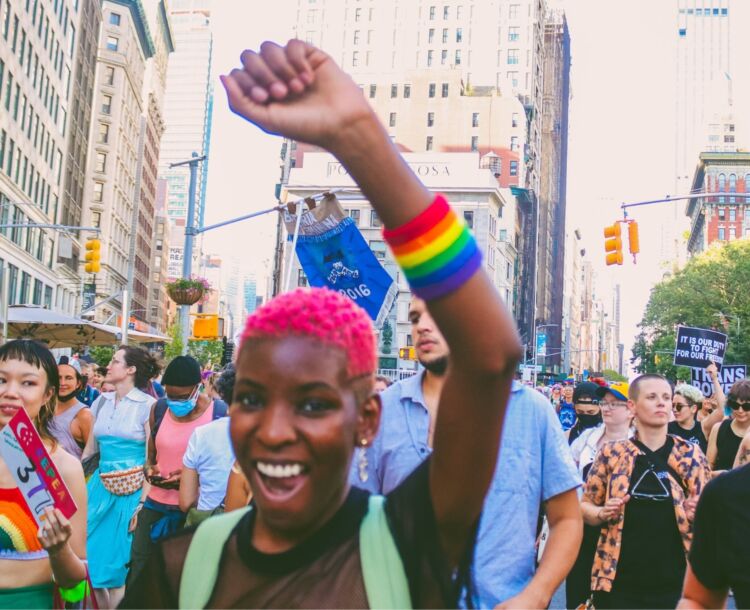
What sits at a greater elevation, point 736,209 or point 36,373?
point 736,209

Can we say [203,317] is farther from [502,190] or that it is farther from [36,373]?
[502,190]

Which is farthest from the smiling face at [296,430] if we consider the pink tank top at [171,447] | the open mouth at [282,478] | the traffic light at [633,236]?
the traffic light at [633,236]

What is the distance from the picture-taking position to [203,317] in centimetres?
2084

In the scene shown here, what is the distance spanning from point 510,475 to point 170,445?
4.43 metres

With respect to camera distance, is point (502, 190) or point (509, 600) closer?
point (509, 600)

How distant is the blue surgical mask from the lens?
23.9ft

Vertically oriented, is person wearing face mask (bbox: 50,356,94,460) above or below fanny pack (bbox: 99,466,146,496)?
above

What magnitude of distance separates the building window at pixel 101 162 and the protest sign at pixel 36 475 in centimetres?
8094

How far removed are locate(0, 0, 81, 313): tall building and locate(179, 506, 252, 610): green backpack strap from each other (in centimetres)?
3651

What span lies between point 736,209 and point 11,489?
123 meters

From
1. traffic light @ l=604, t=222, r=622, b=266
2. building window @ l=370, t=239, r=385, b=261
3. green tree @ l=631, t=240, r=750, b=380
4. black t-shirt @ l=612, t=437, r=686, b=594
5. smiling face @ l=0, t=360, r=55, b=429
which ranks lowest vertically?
black t-shirt @ l=612, t=437, r=686, b=594

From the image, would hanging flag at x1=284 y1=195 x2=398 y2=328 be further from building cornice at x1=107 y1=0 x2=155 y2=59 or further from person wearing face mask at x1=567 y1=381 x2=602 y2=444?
building cornice at x1=107 y1=0 x2=155 y2=59

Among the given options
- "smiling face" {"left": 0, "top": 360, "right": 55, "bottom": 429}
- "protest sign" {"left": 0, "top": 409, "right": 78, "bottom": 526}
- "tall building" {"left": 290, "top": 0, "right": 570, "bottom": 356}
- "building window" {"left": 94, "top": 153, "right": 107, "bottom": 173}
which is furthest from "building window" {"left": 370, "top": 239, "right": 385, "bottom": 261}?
"protest sign" {"left": 0, "top": 409, "right": 78, "bottom": 526}

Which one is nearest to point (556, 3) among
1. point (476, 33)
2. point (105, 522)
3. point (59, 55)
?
point (476, 33)
